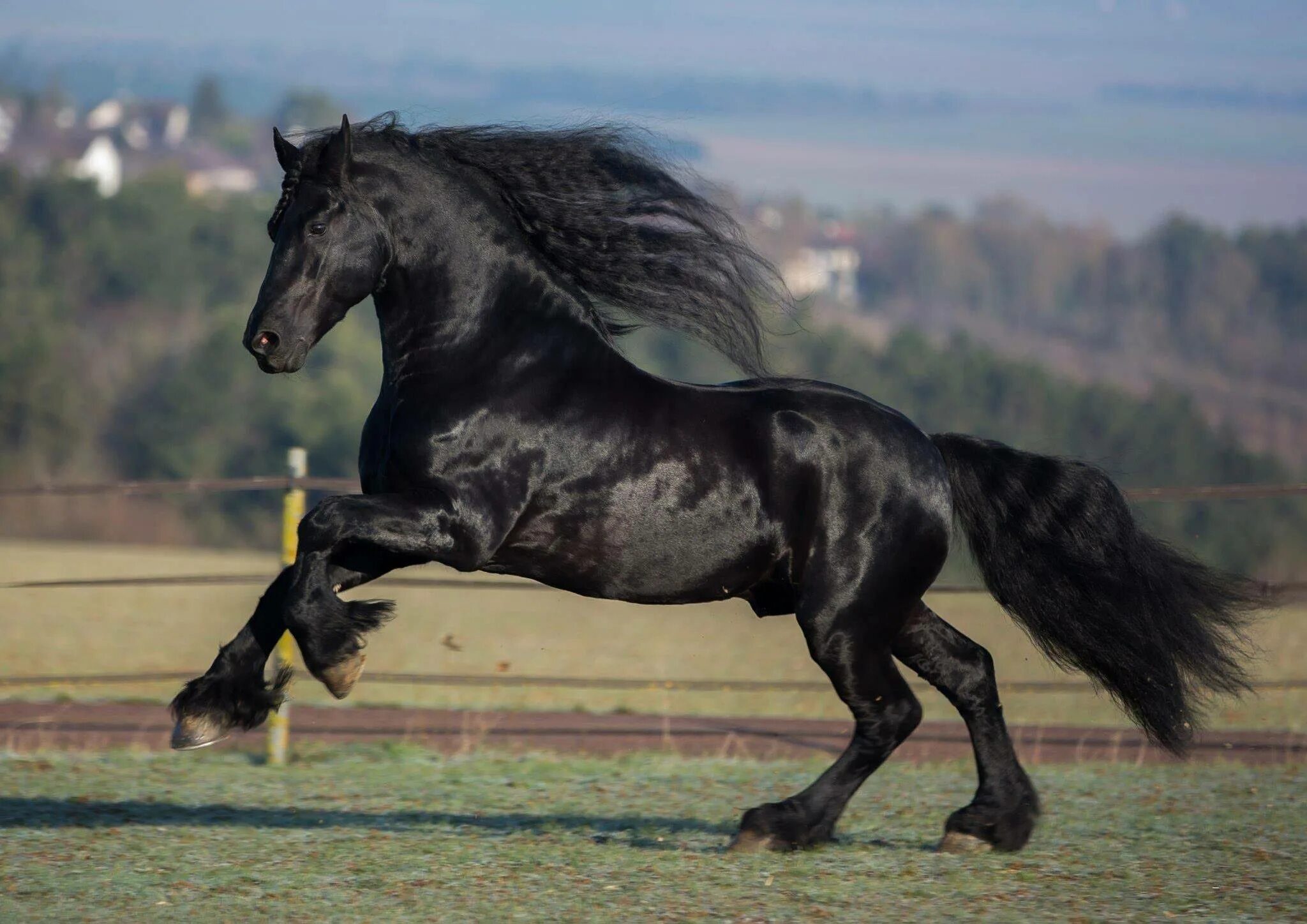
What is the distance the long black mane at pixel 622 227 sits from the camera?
506 centimetres

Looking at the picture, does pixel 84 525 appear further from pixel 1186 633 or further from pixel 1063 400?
pixel 1186 633

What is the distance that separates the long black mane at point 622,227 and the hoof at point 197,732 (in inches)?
66.4

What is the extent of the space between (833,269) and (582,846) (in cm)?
9544

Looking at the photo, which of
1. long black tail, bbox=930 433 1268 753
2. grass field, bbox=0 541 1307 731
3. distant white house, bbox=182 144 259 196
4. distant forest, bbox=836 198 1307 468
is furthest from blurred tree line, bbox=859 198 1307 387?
long black tail, bbox=930 433 1268 753

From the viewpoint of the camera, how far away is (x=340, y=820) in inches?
226

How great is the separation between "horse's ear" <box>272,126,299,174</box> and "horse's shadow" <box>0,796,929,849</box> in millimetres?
2286

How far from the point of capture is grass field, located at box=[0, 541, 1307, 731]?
12266mm

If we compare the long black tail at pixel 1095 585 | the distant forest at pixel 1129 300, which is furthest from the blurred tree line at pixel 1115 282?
Answer: the long black tail at pixel 1095 585

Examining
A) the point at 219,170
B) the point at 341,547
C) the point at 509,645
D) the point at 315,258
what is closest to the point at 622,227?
the point at 315,258

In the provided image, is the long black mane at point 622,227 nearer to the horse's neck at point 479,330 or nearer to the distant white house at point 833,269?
the horse's neck at point 479,330

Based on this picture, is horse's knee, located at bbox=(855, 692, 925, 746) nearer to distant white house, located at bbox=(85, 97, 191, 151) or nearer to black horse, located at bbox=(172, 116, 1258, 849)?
black horse, located at bbox=(172, 116, 1258, 849)

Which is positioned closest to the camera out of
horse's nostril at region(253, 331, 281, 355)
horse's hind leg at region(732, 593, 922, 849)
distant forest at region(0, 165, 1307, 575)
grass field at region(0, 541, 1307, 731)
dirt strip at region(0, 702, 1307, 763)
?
horse's nostril at region(253, 331, 281, 355)

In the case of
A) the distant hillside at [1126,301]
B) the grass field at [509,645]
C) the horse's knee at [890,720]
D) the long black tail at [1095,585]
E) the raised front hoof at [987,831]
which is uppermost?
the distant hillside at [1126,301]

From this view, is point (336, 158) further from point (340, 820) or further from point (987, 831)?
point (987, 831)
